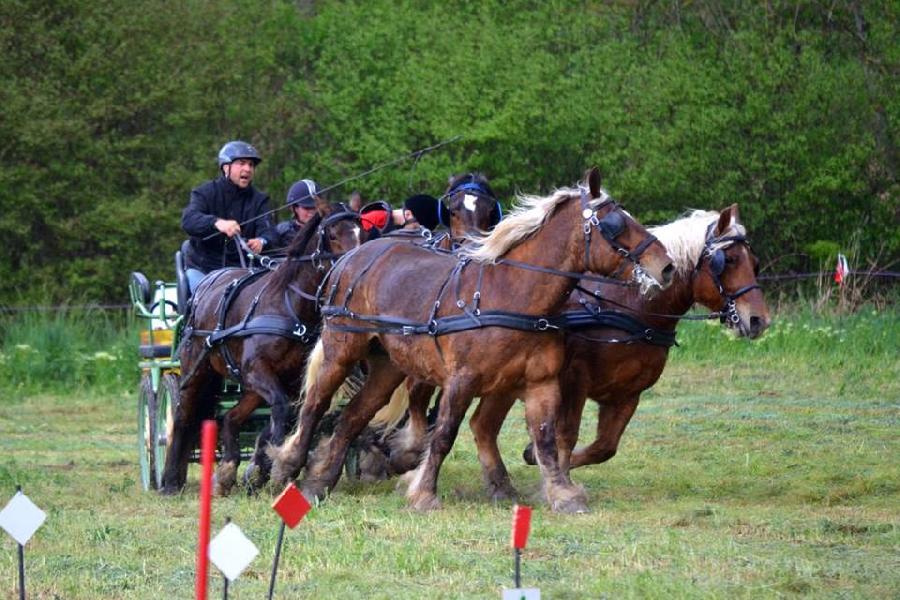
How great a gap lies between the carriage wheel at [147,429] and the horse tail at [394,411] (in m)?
1.70

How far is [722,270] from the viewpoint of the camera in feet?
33.2

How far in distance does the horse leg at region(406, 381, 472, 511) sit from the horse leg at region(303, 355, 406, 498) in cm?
99

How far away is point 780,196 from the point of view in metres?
26.0

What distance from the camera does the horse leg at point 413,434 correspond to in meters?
11.2

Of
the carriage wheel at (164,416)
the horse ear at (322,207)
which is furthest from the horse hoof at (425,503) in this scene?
the carriage wheel at (164,416)

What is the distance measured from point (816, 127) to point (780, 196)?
3.69 feet

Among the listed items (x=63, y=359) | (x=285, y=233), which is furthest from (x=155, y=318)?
(x=63, y=359)

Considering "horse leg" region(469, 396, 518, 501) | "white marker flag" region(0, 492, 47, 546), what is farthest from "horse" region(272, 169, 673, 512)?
"white marker flag" region(0, 492, 47, 546)

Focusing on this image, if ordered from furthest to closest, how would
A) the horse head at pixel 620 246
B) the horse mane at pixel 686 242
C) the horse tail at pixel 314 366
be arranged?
the horse tail at pixel 314 366 → the horse mane at pixel 686 242 → the horse head at pixel 620 246

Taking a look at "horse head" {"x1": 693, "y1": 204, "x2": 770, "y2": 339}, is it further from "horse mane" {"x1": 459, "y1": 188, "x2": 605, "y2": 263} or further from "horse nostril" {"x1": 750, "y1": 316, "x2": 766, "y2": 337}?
"horse mane" {"x1": 459, "y1": 188, "x2": 605, "y2": 263}

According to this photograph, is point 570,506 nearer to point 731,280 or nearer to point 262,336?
point 731,280

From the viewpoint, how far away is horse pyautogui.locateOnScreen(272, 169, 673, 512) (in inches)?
372

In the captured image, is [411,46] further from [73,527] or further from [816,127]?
[73,527]

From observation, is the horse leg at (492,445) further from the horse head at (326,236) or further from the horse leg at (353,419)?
the horse head at (326,236)
